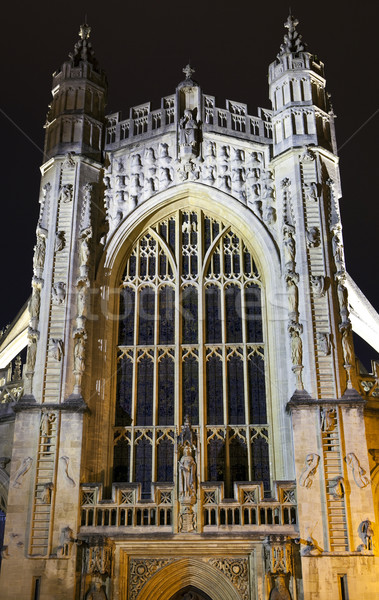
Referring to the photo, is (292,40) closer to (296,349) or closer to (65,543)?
(296,349)

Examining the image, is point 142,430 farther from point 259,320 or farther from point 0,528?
point 0,528

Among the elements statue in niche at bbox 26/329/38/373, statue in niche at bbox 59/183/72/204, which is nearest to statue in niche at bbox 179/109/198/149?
statue in niche at bbox 59/183/72/204

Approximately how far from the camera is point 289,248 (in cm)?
1916

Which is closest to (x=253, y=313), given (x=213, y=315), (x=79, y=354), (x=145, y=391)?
(x=213, y=315)

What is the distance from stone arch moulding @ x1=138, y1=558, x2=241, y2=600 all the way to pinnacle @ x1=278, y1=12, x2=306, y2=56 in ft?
48.3

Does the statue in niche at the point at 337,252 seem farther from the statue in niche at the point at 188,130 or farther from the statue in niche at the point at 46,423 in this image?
the statue in niche at the point at 46,423

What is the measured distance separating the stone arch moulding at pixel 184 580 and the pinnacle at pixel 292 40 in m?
14.7

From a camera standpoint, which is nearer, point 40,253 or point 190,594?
point 190,594

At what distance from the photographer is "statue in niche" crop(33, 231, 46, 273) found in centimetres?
1969

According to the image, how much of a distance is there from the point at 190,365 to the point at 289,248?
13.2 feet

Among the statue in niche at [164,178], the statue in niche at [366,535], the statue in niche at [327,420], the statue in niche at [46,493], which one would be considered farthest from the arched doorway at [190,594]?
the statue in niche at [164,178]

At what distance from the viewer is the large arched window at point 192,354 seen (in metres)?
18.7

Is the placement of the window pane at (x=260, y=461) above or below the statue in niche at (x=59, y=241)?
below

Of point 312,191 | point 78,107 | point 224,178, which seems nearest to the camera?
point 312,191
